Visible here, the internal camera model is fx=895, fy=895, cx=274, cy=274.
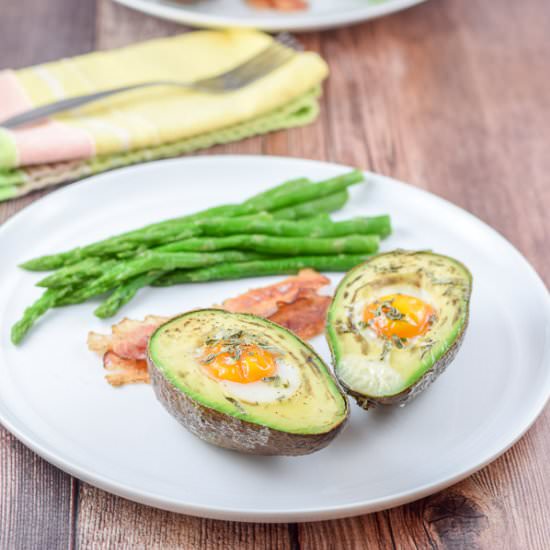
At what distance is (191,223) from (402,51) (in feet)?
6.20

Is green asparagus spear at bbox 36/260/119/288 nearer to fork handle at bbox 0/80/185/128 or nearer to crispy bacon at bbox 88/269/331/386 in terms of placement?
crispy bacon at bbox 88/269/331/386

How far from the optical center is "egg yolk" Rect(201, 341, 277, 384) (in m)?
2.03

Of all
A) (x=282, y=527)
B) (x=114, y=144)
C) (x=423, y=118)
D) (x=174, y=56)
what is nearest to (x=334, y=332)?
(x=282, y=527)

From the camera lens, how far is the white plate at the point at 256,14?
3.93 meters

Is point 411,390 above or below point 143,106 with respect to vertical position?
above

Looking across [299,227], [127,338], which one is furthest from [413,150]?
[127,338]

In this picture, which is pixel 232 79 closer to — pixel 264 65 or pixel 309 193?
pixel 264 65

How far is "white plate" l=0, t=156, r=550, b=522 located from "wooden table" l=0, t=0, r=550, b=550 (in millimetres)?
91

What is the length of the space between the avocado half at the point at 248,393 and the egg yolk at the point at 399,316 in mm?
189

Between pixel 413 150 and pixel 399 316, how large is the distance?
156cm

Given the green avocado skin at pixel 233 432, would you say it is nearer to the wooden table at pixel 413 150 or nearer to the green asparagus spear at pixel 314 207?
the wooden table at pixel 413 150

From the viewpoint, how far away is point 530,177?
3523 millimetres

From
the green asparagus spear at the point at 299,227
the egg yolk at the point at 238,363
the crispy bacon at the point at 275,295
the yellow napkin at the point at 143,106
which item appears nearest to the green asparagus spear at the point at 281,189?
the green asparagus spear at the point at 299,227

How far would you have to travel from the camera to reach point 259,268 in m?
2.79
